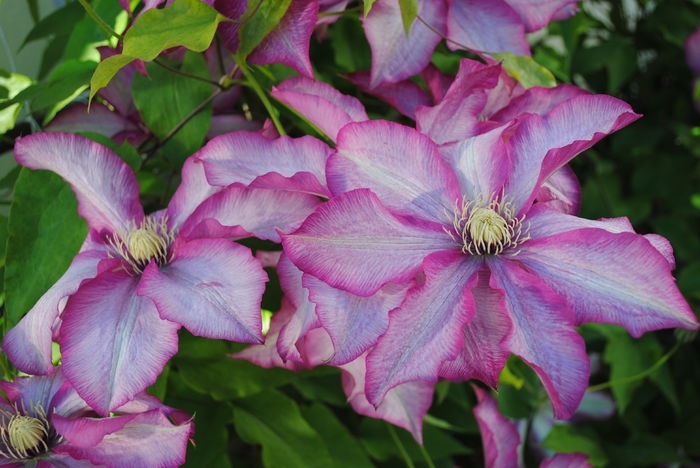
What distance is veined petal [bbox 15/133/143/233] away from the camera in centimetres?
35

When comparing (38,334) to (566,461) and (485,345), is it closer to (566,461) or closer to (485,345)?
(485,345)

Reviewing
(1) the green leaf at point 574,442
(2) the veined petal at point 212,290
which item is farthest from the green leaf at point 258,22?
(1) the green leaf at point 574,442

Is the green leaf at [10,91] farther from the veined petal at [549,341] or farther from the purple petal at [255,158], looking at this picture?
the veined petal at [549,341]

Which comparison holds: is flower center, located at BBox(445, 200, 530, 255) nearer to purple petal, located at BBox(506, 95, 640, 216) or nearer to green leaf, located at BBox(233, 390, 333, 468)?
purple petal, located at BBox(506, 95, 640, 216)

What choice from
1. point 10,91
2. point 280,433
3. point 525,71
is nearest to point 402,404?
point 280,433

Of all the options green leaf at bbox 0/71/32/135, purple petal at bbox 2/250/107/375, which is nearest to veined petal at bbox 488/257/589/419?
purple petal at bbox 2/250/107/375

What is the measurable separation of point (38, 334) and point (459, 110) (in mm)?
239

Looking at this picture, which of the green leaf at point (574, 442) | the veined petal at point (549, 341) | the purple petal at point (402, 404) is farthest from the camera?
the green leaf at point (574, 442)

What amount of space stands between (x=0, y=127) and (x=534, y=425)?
1.87 ft

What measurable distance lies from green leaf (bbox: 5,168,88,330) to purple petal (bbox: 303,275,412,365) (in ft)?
0.46

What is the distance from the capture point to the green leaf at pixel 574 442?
693 millimetres

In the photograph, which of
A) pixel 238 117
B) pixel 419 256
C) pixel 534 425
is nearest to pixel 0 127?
pixel 238 117

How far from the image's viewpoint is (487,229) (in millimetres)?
319

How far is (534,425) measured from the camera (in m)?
0.73
